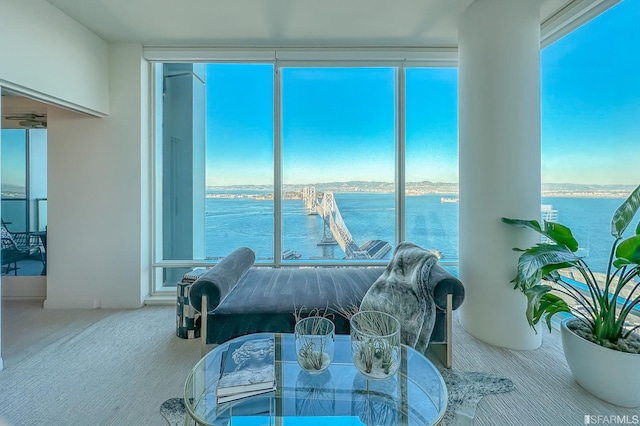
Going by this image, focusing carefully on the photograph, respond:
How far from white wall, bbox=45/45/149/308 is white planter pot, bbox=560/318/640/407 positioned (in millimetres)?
3795

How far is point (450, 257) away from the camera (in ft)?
11.2

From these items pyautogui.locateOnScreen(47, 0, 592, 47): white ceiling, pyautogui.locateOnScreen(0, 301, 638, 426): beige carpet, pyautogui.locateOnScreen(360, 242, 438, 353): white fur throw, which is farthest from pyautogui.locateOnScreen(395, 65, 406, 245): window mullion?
pyautogui.locateOnScreen(0, 301, 638, 426): beige carpet

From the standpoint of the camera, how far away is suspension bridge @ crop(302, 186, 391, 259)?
11.2 ft

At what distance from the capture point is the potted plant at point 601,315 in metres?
1.64

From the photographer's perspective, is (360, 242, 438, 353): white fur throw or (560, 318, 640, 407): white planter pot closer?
(560, 318, 640, 407): white planter pot

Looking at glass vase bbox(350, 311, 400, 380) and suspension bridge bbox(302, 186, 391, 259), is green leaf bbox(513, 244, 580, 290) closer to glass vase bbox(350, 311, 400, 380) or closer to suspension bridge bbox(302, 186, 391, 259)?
glass vase bbox(350, 311, 400, 380)

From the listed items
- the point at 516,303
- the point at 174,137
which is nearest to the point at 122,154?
the point at 174,137

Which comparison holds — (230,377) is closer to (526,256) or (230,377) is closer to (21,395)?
(21,395)

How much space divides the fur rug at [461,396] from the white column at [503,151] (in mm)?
597

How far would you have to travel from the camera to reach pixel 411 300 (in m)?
2.01

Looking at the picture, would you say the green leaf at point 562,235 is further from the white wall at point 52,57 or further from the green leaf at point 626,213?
the white wall at point 52,57

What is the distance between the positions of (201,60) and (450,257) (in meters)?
3.61

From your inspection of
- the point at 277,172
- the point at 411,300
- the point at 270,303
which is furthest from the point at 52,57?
the point at 411,300

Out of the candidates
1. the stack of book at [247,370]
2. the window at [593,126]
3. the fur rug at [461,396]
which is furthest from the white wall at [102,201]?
the window at [593,126]
